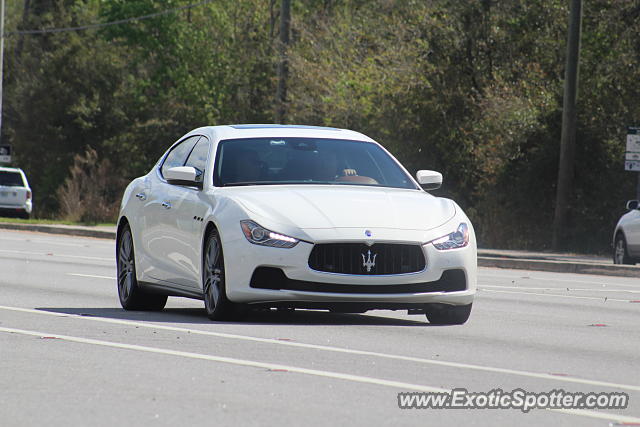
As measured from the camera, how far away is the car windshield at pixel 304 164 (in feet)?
39.6

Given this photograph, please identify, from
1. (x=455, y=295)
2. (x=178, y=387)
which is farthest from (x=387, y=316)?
(x=178, y=387)

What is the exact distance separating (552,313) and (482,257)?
40.9ft

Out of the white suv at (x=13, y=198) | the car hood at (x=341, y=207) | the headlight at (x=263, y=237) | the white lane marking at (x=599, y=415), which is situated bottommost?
the white suv at (x=13, y=198)

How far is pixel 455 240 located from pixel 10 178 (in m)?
34.7

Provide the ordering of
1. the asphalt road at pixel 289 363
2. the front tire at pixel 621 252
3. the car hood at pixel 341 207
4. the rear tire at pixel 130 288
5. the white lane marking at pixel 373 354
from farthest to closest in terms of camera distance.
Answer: the front tire at pixel 621 252 → the rear tire at pixel 130 288 → the car hood at pixel 341 207 → the white lane marking at pixel 373 354 → the asphalt road at pixel 289 363

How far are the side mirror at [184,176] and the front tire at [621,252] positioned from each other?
1450 centimetres

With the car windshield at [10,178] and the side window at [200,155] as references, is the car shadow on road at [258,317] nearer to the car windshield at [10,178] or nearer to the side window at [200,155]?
the side window at [200,155]

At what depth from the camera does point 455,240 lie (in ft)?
37.0

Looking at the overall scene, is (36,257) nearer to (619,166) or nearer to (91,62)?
(619,166)

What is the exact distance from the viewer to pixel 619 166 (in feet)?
108

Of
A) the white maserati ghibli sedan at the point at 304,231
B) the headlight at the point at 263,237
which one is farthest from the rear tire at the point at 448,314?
the headlight at the point at 263,237

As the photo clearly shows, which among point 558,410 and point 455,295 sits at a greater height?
point 558,410

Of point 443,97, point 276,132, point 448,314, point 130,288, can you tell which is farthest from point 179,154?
point 443,97

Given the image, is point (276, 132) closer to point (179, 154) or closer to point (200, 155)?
point (200, 155)
